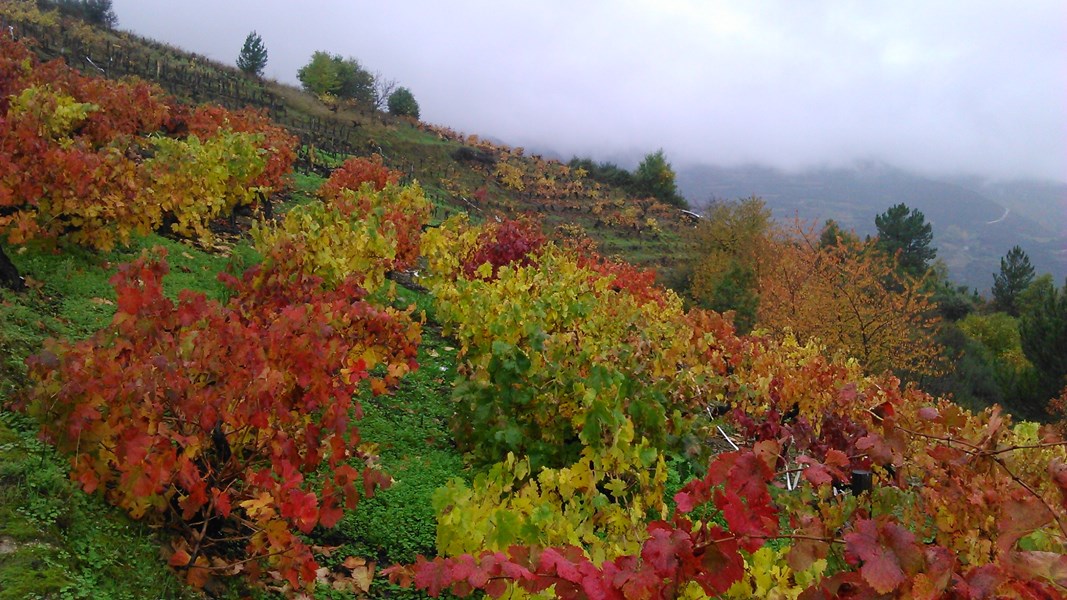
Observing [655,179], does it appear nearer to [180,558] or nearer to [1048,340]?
[1048,340]

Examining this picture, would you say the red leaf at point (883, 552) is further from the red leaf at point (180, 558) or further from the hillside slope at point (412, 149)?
the hillside slope at point (412, 149)

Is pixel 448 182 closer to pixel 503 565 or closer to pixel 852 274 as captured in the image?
pixel 852 274

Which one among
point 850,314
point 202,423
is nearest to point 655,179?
point 850,314

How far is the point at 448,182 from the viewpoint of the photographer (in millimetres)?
25562

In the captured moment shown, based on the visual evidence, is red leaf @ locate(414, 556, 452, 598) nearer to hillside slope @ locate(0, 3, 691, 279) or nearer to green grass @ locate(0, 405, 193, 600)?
green grass @ locate(0, 405, 193, 600)

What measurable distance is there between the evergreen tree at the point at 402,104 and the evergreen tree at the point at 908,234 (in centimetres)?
3039

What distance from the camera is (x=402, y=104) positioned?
123ft

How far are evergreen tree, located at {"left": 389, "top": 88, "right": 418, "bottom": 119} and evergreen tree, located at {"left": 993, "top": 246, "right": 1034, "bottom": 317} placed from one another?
131 feet

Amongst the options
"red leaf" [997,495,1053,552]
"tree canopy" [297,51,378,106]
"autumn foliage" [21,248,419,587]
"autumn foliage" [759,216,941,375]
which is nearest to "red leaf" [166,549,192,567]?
"autumn foliage" [21,248,419,587]

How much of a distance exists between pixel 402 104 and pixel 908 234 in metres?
34.3

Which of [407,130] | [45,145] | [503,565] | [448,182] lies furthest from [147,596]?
[407,130]

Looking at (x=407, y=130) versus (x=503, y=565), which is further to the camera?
(x=407, y=130)

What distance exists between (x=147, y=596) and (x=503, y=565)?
4.49ft

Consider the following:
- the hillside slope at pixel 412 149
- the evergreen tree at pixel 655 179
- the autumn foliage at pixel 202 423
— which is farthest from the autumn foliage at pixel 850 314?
the evergreen tree at pixel 655 179
